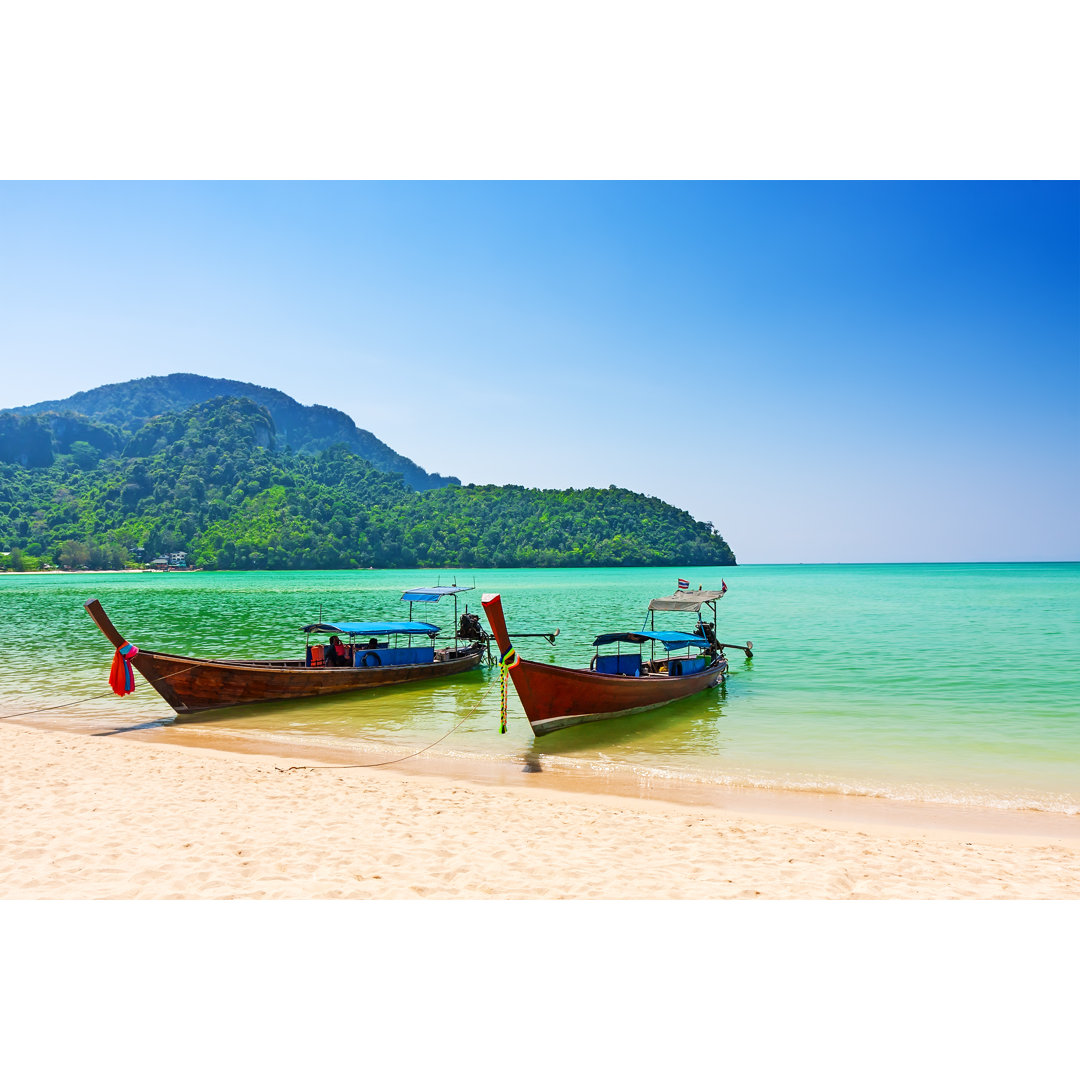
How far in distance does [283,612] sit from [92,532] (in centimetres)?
11119

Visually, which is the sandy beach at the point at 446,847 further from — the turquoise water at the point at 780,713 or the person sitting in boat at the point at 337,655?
the person sitting in boat at the point at 337,655

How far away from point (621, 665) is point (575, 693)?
3305 mm

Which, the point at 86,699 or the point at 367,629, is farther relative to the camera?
the point at 367,629

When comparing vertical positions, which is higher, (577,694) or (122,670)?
(122,670)

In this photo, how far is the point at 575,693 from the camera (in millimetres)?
13547

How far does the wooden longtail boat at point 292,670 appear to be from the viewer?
15102mm

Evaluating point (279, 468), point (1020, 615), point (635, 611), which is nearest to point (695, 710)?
point (635, 611)

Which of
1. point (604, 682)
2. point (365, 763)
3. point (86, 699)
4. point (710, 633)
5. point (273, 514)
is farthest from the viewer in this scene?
point (273, 514)

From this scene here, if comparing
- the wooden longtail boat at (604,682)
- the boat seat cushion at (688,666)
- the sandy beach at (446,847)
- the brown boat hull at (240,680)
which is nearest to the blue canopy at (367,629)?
the brown boat hull at (240,680)

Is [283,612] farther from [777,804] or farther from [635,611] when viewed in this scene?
[777,804]

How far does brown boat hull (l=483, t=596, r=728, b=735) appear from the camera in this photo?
12.6 m

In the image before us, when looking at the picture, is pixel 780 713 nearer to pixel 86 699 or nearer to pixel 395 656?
pixel 395 656

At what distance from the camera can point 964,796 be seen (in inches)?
400

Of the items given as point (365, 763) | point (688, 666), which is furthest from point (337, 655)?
point (688, 666)
